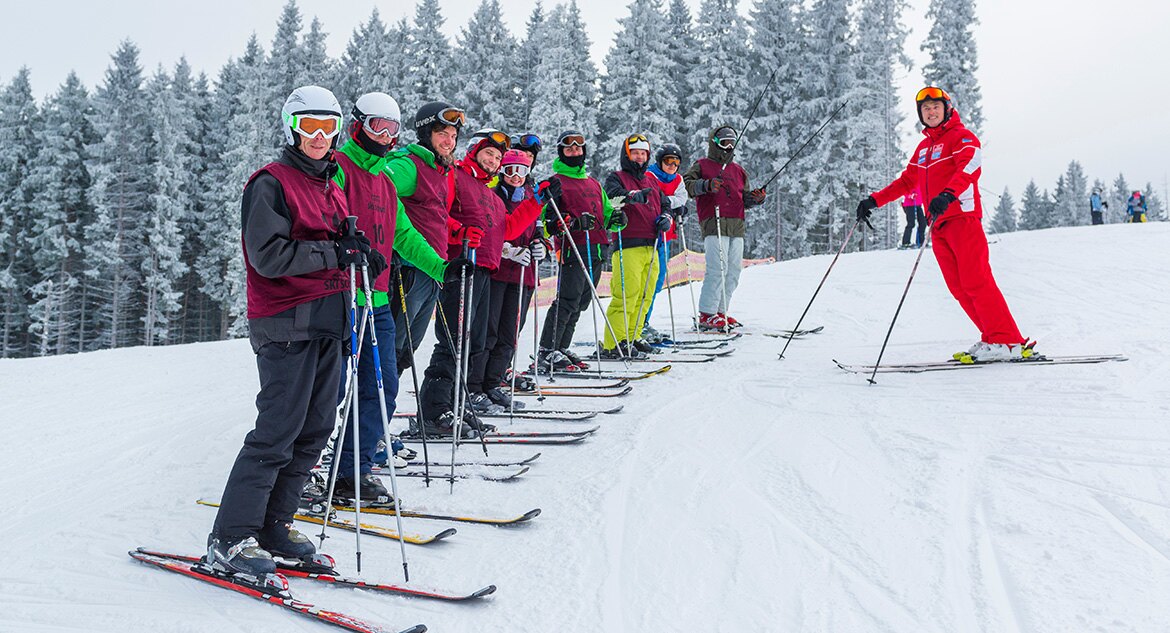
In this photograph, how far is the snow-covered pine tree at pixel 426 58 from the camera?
105 feet

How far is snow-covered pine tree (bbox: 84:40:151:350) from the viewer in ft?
108

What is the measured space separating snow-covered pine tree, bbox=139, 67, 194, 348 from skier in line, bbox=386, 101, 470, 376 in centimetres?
3200

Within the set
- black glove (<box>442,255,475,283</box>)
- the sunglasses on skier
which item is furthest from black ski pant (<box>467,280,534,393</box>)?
the sunglasses on skier

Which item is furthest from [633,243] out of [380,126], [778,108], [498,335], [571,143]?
[778,108]

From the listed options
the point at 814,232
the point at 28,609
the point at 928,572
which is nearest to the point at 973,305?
the point at 928,572

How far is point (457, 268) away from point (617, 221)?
3.07m

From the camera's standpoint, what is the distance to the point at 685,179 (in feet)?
31.2

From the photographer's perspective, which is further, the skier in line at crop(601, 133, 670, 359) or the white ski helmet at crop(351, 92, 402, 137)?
the skier in line at crop(601, 133, 670, 359)

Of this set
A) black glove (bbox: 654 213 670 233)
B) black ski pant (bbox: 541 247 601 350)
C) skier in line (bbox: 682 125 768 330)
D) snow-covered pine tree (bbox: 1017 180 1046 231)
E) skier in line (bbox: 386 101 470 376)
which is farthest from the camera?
snow-covered pine tree (bbox: 1017 180 1046 231)

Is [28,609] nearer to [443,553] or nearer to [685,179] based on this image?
[443,553]

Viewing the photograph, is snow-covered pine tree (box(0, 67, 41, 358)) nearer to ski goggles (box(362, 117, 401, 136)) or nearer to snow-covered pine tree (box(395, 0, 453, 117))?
snow-covered pine tree (box(395, 0, 453, 117))

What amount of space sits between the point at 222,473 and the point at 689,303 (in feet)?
32.6

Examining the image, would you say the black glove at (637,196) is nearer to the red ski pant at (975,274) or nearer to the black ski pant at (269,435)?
the red ski pant at (975,274)

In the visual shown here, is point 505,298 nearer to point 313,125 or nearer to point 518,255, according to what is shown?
point 518,255
